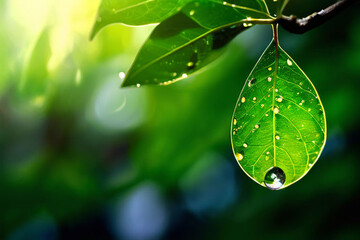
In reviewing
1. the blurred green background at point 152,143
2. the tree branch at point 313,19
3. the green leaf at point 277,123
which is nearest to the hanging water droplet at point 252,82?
the green leaf at point 277,123

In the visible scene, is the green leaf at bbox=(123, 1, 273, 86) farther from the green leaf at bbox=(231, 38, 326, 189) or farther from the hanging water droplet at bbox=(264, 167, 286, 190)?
the hanging water droplet at bbox=(264, 167, 286, 190)

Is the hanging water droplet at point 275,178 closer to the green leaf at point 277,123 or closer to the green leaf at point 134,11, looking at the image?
the green leaf at point 277,123

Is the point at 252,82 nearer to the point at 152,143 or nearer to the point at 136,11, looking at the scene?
the point at 136,11

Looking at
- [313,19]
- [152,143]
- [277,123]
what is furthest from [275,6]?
[152,143]

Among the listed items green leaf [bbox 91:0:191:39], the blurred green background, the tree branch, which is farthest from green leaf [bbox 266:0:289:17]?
the blurred green background

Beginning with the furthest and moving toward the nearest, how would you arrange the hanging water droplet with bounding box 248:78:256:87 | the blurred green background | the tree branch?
the blurred green background < the hanging water droplet with bounding box 248:78:256:87 < the tree branch

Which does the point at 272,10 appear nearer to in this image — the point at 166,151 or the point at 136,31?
the point at 136,31

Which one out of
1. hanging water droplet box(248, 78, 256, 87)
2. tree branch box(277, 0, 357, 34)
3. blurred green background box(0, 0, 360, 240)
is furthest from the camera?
blurred green background box(0, 0, 360, 240)
